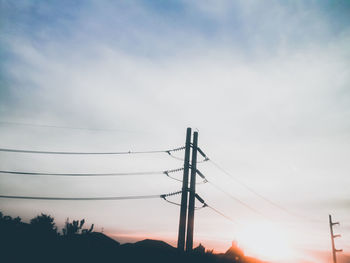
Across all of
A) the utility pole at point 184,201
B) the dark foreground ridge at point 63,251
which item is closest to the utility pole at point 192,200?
the utility pole at point 184,201

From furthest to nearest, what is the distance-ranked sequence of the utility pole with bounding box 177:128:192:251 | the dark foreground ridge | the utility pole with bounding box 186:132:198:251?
the dark foreground ridge
the utility pole with bounding box 186:132:198:251
the utility pole with bounding box 177:128:192:251

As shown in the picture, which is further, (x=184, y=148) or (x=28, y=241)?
(x=28, y=241)

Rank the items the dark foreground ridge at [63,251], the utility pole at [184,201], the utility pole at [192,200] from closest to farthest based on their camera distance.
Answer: the utility pole at [184,201] → the utility pole at [192,200] → the dark foreground ridge at [63,251]

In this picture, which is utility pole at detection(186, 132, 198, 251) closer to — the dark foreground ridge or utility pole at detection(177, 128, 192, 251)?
utility pole at detection(177, 128, 192, 251)

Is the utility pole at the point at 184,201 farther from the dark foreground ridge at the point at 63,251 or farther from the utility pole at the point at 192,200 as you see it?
the dark foreground ridge at the point at 63,251

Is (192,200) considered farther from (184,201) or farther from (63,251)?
(63,251)

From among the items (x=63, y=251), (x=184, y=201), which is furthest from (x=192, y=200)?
(x=63, y=251)

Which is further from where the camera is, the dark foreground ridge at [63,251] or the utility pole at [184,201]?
the dark foreground ridge at [63,251]

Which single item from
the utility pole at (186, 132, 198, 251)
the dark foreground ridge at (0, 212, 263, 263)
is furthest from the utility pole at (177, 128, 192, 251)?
the dark foreground ridge at (0, 212, 263, 263)

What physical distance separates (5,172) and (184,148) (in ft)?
40.6

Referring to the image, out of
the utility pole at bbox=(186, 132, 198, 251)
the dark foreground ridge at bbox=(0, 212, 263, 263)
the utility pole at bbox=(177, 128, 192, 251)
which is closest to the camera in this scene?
the utility pole at bbox=(177, 128, 192, 251)

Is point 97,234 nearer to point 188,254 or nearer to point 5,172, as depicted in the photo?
Result: point 5,172

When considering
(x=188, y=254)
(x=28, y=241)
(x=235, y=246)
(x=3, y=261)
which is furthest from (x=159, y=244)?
(x=235, y=246)

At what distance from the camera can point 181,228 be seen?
570 inches
